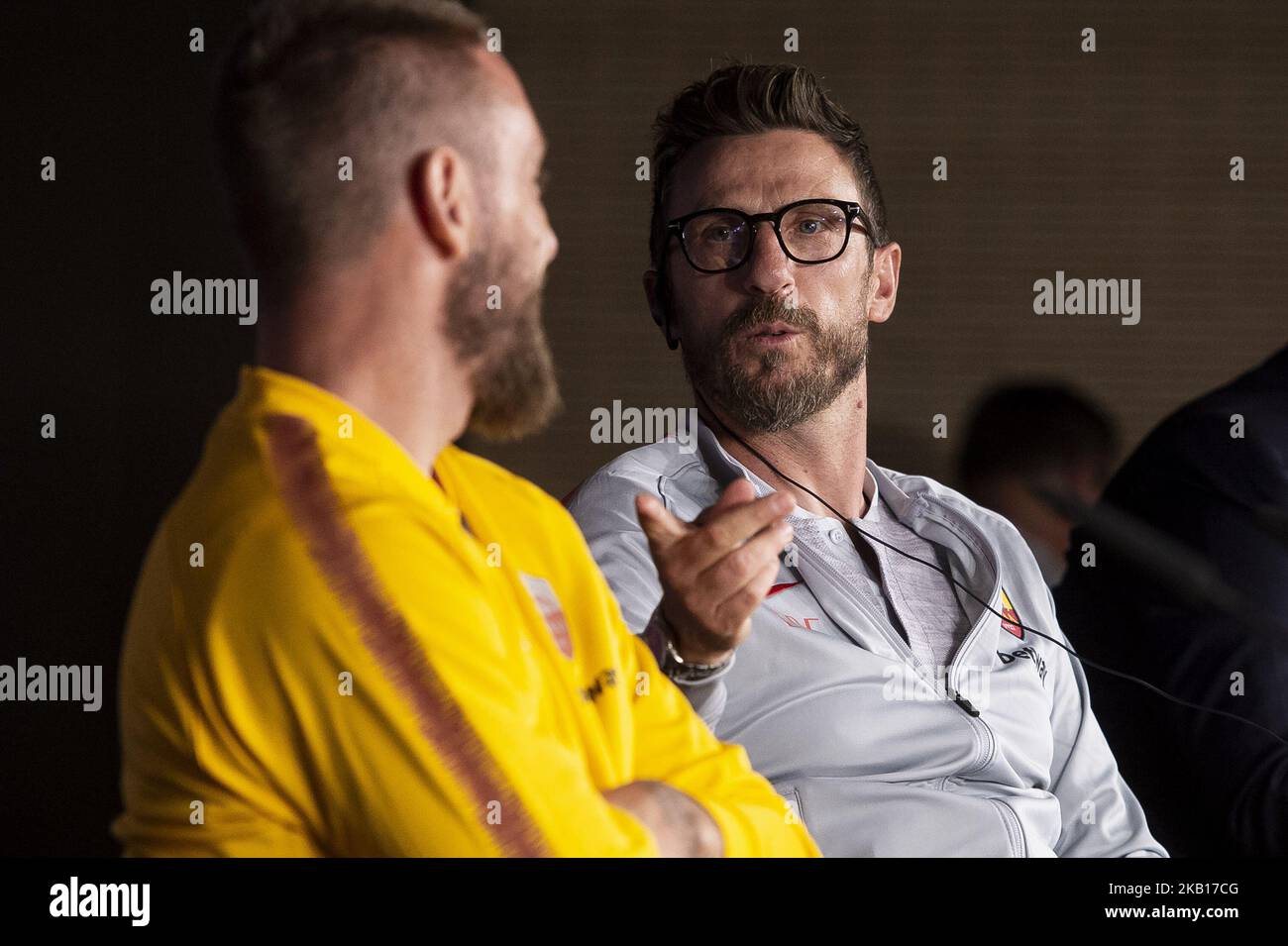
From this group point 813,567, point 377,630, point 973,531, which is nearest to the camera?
point 377,630

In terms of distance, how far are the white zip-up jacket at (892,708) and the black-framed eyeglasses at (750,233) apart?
7.7 inches

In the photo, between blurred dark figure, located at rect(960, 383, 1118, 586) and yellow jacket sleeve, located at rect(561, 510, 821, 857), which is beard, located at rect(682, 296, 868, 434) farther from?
yellow jacket sleeve, located at rect(561, 510, 821, 857)

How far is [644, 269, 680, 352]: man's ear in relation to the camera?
1.40 meters

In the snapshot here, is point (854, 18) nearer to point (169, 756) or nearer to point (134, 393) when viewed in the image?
point (134, 393)

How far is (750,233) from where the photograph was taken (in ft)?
4.42

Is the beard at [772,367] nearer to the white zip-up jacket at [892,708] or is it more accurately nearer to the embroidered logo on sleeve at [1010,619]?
the white zip-up jacket at [892,708]

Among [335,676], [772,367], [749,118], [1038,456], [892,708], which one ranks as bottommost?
[892,708]

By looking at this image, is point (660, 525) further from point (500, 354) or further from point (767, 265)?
point (767, 265)

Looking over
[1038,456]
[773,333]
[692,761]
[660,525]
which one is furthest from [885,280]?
[692,761]

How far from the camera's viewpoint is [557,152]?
140cm

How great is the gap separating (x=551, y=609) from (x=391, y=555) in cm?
21

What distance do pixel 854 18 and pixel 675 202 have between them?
1.08ft

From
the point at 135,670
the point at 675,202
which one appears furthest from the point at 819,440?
the point at 135,670

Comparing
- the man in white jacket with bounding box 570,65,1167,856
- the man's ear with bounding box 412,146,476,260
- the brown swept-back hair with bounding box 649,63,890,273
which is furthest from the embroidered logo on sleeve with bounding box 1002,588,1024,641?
the man's ear with bounding box 412,146,476,260
